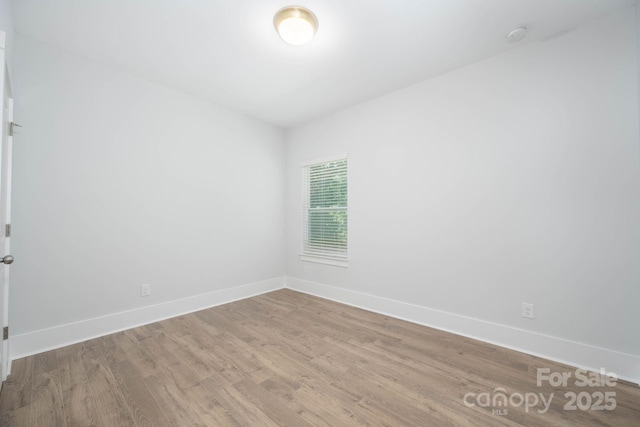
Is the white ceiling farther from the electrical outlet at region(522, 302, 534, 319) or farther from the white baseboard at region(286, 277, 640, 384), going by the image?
the white baseboard at region(286, 277, 640, 384)

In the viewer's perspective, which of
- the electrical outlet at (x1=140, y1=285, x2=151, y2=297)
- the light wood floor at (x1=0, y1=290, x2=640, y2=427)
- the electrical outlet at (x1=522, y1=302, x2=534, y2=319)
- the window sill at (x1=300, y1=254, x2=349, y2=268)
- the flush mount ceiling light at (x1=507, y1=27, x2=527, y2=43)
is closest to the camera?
the light wood floor at (x1=0, y1=290, x2=640, y2=427)

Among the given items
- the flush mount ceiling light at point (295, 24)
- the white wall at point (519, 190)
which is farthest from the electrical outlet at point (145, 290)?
the flush mount ceiling light at point (295, 24)

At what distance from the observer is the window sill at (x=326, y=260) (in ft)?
12.1

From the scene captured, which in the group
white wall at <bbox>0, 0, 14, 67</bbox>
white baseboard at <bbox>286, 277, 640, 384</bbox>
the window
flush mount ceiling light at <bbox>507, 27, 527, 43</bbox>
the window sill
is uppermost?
flush mount ceiling light at <bbox>507, 27, 527, 43</bbox>

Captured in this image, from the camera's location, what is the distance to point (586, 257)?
6.78ft

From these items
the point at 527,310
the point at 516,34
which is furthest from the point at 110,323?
the point at 516,34

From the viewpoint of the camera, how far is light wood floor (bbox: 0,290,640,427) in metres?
1.54

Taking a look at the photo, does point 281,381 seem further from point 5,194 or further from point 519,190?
point 519,190

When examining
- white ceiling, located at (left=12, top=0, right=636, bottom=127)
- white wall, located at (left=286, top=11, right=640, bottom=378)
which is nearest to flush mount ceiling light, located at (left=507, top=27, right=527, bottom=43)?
white ceiling, located at (left=12, top=0, right=636, bottom=127)

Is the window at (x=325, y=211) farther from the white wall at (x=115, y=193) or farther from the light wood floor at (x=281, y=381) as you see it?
the light wood floor at (x=281, y=381)

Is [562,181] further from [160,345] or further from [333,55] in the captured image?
[160,345]

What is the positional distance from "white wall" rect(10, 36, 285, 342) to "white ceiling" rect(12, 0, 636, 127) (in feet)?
1.22

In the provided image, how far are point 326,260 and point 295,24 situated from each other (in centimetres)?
292

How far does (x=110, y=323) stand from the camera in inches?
104
